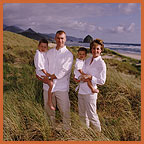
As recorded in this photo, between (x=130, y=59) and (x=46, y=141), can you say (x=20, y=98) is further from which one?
(x=130, y=59)

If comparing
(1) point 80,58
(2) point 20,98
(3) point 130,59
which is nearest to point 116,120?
(1) point 80,58

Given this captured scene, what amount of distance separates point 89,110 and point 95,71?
2.30 feet

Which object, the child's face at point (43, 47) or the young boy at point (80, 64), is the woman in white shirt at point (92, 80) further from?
the child's face at point (43, 47)

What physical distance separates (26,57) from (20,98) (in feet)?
15.7

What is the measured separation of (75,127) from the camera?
10.9 feet

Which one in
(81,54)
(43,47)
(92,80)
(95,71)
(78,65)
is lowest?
(92,80)

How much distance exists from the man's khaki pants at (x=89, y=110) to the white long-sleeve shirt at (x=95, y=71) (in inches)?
4.8

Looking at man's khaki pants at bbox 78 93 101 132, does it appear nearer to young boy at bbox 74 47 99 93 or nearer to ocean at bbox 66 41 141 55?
young boy at bbox 74 47 99 93

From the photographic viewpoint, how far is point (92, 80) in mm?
3002

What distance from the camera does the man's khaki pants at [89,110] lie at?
10.4ft

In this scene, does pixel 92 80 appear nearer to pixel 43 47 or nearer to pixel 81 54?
pixel 81 54

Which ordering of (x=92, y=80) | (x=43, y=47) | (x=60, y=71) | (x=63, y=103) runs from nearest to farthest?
(x=92, y=80) → (x=60, y=71) → (x=43, y=47) → (x=63, y=103)

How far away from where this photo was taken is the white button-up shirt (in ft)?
10.5

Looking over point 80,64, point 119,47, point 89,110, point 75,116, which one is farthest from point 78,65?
point 119,47
